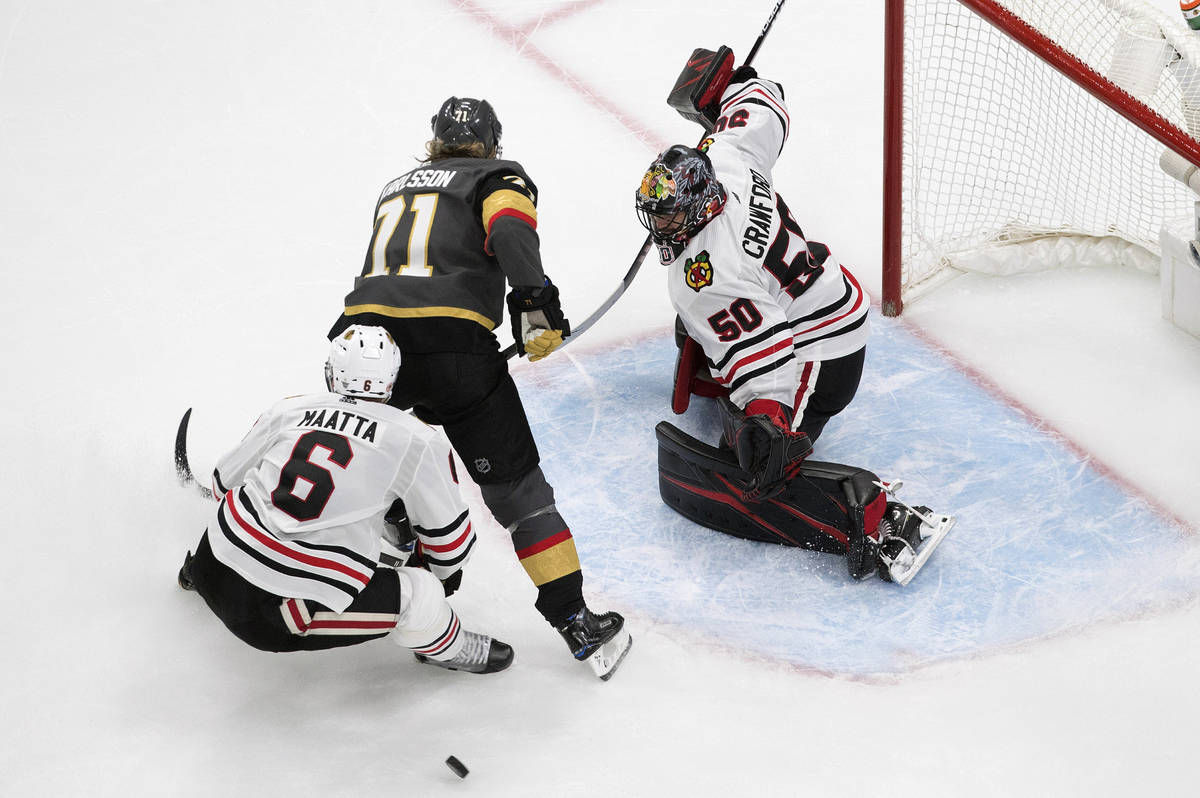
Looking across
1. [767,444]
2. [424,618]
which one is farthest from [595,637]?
[767,444]

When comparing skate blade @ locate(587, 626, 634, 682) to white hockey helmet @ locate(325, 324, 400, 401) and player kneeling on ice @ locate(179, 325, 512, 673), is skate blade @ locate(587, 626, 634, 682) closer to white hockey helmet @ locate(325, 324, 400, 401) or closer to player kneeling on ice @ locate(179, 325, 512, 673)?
player kneeling on ice @ locate(179, 325, 512, 673)

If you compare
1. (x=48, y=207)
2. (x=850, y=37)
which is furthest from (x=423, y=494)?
(x=850, y=37)

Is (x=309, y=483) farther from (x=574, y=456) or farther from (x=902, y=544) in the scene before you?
(x=902, y=544)

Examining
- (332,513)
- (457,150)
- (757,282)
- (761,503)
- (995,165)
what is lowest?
(332,513)

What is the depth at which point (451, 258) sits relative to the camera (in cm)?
282

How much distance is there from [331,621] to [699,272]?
1118 mm

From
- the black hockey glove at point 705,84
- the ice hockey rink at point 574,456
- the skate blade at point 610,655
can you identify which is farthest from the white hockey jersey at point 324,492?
the black hockey glove at point 705,84

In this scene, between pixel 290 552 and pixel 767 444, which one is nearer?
pixel 290 552

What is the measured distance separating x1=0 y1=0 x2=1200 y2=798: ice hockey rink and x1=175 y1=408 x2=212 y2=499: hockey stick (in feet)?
0.14

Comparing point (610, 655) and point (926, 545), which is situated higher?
point (926, 545)

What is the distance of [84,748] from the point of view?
8.84 feet

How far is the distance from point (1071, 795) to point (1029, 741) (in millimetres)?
150

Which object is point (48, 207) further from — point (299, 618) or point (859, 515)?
point (859, 515)

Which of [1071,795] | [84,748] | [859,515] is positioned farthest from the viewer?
[859,515]
